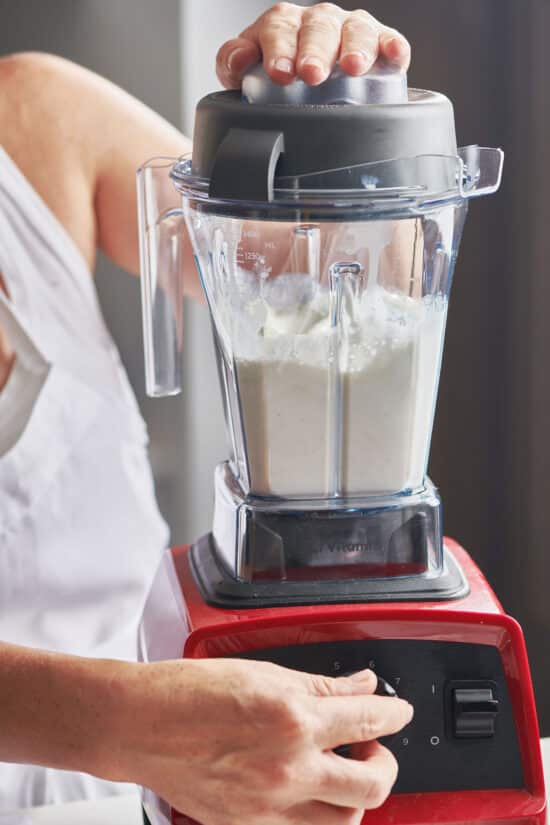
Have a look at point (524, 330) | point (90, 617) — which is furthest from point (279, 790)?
point (524, 330)

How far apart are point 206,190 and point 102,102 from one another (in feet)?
2.03

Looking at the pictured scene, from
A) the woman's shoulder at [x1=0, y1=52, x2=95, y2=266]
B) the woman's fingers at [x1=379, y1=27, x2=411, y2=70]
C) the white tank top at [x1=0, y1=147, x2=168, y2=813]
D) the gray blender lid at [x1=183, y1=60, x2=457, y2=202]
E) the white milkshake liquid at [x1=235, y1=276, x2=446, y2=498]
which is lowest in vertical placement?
the white tank top at [x1=0, y1=147, x2=168, y2=813]

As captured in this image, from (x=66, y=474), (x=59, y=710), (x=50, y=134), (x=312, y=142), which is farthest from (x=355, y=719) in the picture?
(x=50, y=134)

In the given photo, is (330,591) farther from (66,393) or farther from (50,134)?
(50,134)

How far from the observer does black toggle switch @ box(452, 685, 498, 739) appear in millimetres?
760

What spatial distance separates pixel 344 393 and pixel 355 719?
222 millimetres

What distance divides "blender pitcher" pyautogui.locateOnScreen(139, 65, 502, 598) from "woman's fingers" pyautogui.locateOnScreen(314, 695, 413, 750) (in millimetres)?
89

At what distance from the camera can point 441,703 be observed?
2.51 ft

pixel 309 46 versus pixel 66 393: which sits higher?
pixel 309 46

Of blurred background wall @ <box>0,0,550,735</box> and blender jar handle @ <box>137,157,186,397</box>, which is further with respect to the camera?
blurred background wall @ <box>0,0,550,735</box>

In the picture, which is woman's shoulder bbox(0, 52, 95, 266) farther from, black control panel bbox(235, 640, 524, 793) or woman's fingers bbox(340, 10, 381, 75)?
black control panel bbox(235, 640, 524, 793)

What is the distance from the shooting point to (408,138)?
0.71 metres

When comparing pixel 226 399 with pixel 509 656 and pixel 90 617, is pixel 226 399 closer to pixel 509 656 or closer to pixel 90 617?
pixel 509 656

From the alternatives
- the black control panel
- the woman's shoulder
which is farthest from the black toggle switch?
the woman's shoulder
